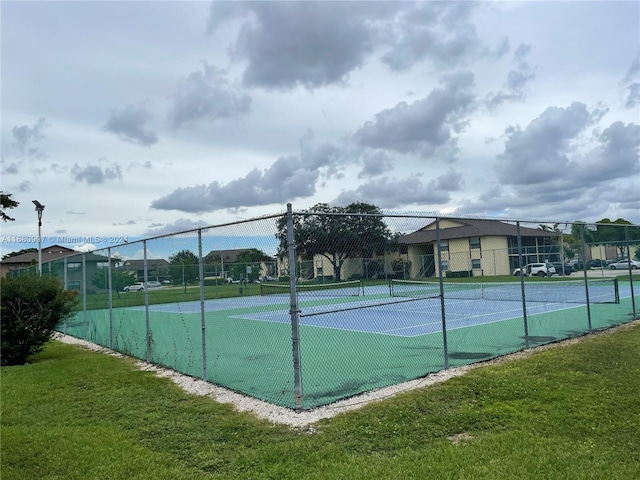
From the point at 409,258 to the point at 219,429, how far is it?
3835mm

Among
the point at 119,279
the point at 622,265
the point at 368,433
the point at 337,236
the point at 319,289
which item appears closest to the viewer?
the point at 368,433

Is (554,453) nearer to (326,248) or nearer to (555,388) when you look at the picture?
(555,388)

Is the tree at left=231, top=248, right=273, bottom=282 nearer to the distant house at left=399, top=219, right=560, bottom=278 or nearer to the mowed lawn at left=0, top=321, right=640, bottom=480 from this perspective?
the mowed lawn at left=0, top=321, right=640, bottom=480

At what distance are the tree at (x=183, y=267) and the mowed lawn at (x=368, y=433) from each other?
6.65 feet

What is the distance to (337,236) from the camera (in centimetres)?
656

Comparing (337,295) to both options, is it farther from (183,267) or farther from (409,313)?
(409,313)

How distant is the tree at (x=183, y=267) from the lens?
846 cm

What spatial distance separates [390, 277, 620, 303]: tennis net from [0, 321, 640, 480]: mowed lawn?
1.78 m

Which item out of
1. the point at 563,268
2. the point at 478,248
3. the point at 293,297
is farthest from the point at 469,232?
the point at 293,297

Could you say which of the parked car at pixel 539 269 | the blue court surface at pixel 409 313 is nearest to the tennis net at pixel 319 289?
the blue court surface at pixel 409 313

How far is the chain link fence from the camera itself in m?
6.62

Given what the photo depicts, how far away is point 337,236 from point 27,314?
290 inches

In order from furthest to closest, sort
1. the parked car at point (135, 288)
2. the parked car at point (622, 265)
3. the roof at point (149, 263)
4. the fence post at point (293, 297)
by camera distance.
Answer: the parked car at point (622, 265)
the parked car at point (135, 288)
the roof at point (149, 263)
the fence post at point (293, 297)

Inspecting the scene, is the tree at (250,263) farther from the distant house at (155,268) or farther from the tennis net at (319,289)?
the distant house at (155,268)
